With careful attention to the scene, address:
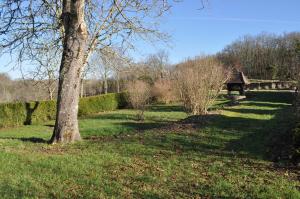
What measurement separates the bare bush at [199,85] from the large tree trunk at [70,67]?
8.98 meters

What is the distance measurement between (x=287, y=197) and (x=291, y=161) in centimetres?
195

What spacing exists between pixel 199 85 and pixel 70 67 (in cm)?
943

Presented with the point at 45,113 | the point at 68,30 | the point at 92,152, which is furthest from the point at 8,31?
the point at 45,113

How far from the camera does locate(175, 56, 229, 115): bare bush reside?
17672 millimetres

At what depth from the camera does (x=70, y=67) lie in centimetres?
955

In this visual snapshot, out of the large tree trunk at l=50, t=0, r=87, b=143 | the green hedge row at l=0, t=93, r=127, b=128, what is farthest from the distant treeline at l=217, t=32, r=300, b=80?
the large tree trunk at l=50, t=0, r=87, b=143

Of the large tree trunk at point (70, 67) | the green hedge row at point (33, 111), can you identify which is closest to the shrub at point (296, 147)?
the large tree trunk at point (70, 67)

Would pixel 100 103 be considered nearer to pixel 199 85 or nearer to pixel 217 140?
pixel 199 85

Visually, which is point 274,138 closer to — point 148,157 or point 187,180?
point 148,157

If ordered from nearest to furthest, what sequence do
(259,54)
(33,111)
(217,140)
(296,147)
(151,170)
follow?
(151,170), (296,147), (217,140), (33,111), (259,54)

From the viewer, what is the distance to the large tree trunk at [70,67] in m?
9.48

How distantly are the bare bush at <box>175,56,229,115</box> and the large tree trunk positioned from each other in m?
8.98

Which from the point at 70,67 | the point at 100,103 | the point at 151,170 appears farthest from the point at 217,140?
the point at 100,103

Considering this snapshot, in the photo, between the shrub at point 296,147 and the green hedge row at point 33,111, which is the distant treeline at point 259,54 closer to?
the green hedge row at point 33,111
